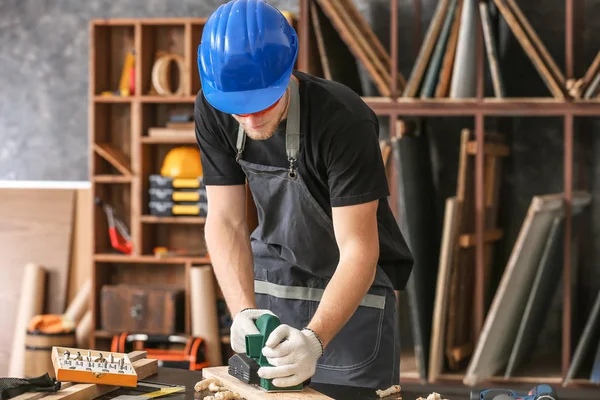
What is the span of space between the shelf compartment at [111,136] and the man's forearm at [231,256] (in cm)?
246

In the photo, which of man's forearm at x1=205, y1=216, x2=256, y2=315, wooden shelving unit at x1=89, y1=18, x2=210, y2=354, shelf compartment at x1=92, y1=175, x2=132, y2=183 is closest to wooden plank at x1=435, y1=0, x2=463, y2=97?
wooden shelving unit at x1=89, y1=18, x2=210, y2=354

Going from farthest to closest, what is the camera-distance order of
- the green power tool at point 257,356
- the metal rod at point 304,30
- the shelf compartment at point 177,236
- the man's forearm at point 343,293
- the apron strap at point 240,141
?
1. the shelf compartment at point 177,236
2. the metal rod at point 304,30
3. the apron strap at point 240,141
4. the man's forearm at point 343,293
5. the green power tool at point 257,356

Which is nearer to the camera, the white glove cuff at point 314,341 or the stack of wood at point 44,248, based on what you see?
the white glove cuff at point 314,341

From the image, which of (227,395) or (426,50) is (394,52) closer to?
(426,50)

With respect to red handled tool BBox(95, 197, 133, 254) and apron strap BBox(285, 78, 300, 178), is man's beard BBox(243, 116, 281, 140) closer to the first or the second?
apron strap BBox(285, 78, 300, 178)

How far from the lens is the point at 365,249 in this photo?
6.72ft

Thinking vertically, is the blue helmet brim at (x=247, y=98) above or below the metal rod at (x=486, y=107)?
below

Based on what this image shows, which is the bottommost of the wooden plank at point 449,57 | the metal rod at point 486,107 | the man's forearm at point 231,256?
the man's forearm at point 231,256

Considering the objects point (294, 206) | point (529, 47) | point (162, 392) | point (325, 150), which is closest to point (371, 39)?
point (529, 47)

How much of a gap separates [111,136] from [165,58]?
1.96 ft

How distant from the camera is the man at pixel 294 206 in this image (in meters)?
1.83

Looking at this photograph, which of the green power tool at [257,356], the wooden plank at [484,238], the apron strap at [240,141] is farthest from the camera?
the wooden plank at [484,238]

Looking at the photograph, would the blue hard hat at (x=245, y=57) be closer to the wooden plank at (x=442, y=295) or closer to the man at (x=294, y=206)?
the man at (x=294, y=206)

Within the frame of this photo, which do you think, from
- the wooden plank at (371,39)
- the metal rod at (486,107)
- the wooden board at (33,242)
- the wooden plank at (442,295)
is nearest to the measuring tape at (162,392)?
the wooden plank at (442,295)
